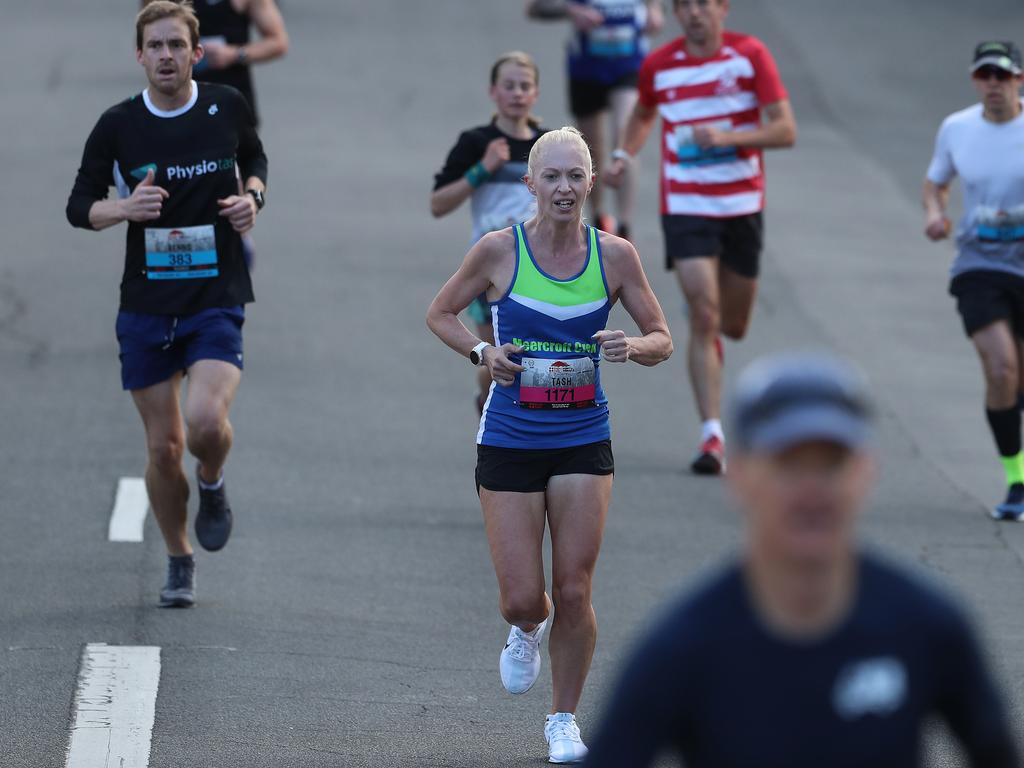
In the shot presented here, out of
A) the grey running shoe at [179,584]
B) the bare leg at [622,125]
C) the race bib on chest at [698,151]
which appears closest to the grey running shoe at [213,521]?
the grey running shoe at [179,584]

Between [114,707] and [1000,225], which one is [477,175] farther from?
[114,707]

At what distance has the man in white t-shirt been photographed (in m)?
9.64

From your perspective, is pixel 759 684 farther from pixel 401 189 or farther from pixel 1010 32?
pixel 1010 32

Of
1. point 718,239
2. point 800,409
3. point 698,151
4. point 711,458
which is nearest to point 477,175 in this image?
point 698,151

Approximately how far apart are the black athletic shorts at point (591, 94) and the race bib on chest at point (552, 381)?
928cm

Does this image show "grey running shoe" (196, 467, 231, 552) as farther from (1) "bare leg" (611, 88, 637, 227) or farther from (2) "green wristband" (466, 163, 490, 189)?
(1) "bare leg" (611, 88, 637, 227)

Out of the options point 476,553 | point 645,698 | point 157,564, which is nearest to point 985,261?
point 476,553

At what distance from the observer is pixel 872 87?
74.4 ft

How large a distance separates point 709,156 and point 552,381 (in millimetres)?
4821

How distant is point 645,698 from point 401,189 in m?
15.0

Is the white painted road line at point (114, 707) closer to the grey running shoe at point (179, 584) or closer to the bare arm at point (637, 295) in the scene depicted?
the grey running shoe at point (179, 584)

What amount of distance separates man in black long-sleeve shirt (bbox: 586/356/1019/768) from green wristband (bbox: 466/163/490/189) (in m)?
6.62

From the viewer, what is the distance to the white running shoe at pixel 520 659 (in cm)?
649

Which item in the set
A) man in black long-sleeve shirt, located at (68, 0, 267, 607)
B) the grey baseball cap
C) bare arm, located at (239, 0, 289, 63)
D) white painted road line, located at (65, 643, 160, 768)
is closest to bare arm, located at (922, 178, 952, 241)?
the grey baseball cap
